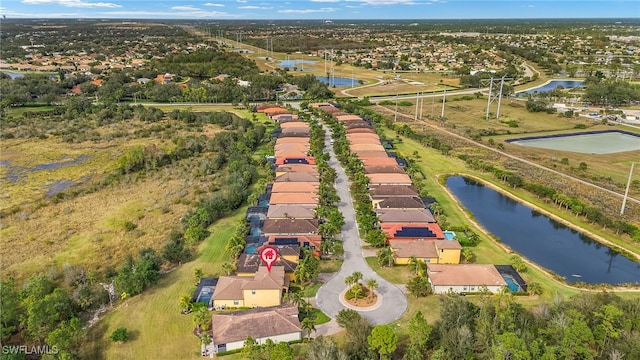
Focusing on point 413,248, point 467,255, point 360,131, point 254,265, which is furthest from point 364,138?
point 254,265

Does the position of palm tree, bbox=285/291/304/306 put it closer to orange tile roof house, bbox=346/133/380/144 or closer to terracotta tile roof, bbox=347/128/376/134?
orange tile roof house, bbox=346/133/380/144

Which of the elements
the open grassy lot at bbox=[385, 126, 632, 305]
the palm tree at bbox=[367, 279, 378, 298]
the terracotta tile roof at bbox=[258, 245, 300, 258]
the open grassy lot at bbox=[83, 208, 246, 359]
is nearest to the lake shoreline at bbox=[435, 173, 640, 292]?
the open grassy lot at bbox=[385, 126, 632, 305]

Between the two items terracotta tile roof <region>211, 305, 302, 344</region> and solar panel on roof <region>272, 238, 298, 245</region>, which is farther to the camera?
solar panel on roof <region>272, 238, 298, 245</region>

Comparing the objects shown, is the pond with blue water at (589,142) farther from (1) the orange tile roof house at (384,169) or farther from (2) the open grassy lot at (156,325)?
(2) the open grassy lot at (156,325)

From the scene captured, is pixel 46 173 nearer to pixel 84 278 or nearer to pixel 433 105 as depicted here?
pixel 84 278

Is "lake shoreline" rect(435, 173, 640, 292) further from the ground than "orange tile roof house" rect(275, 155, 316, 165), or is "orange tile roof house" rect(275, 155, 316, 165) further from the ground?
"orange tile roof house" rect(275, 155, 316, 165)

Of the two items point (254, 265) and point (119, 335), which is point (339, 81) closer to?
point (254, 265)

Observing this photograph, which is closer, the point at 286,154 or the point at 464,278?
the point at 464,278
